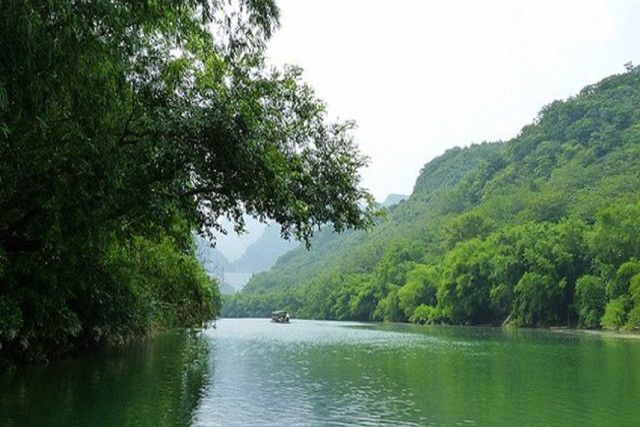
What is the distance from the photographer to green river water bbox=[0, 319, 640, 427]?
1648 cm

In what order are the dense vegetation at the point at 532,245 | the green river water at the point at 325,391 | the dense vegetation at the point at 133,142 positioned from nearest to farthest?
1. the dense vegetation at the point at 133,142
2. the green river water at the point at 325,391
3. the dense vegetation at the point at 532,245

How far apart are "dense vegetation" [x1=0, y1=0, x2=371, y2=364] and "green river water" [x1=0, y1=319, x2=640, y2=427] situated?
273 cm

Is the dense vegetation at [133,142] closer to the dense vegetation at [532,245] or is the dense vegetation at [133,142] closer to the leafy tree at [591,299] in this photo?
the dense vegetation at [532,245]

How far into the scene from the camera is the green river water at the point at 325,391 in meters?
16.5

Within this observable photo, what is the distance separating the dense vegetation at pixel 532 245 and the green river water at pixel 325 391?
624 centimetres

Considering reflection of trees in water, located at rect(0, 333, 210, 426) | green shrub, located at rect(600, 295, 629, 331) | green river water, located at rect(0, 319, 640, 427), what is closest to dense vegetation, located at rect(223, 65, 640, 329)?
green shrub, located at rect(600, 295, 629, 331)

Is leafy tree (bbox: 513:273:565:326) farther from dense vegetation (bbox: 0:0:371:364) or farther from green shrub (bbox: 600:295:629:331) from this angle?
dense vegetation (bbox: 0:0:371:364)

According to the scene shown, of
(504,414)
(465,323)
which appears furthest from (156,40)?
(465,323)

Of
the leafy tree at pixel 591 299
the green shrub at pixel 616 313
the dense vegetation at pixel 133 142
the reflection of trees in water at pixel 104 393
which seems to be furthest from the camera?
the leafy tree at pixel 591 299

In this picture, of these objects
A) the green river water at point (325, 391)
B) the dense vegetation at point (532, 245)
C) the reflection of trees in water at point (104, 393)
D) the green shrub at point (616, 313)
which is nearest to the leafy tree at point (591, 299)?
the dense vegetation at point (532, 245)

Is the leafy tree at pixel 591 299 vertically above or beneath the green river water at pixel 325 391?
above

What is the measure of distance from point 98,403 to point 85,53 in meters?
11.3

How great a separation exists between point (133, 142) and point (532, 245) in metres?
77.8

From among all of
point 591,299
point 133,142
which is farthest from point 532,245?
point 133,142
